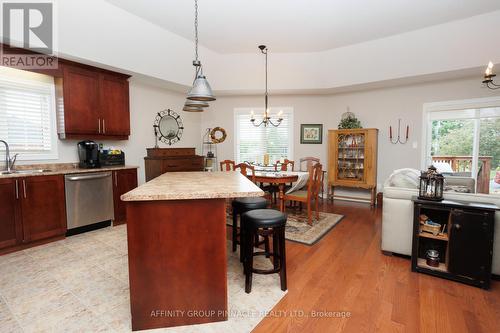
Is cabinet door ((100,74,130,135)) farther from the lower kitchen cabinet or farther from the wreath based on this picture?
the wreath

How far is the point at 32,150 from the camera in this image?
3402 mm

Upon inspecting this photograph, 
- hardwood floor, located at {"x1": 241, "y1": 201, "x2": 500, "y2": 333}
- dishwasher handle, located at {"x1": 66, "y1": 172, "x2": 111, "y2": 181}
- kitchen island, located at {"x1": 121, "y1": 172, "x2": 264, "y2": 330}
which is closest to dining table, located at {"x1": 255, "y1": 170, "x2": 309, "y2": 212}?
hardwood floor, located at {"x1": 241, "y1": 201, "x2": 500, "y2": 333}

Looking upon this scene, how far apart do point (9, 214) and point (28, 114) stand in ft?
4.70

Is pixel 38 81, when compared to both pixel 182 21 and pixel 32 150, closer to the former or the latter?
pixel 32 150

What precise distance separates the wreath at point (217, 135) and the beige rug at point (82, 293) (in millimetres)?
3534

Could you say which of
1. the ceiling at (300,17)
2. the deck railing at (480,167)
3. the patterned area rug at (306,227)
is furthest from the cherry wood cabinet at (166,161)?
the deck railing at (480,167)

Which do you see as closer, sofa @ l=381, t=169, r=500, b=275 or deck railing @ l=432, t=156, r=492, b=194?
sofa @ l=381, t=169, r=500, b=275

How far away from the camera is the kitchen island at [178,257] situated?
5.29ft

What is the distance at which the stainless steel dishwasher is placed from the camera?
3293 millimetres

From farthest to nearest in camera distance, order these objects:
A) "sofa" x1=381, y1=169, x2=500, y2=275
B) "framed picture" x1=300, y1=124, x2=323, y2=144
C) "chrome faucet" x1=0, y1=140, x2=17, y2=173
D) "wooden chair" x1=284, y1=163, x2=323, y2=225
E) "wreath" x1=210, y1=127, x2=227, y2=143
A: "wreath" x1=210, y1=127, x2=227, y2=143, "framed picture" x1=300, y1=124, x2=323, y2=144, "wooden chair" x1=284, y1=163, x2=323, y2=225, "chrome faucet" x1=0, y1=140, x2=17, y2=173, "sofa" x1=381, y1=169, x2=500, y2=275

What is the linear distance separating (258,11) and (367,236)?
3.55 meters

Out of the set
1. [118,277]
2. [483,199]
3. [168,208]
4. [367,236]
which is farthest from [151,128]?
[483,199]

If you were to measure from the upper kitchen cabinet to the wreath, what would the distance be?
7.12 ft

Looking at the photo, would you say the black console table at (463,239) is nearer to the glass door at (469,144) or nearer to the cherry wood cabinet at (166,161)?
the glass door at (469,144)
